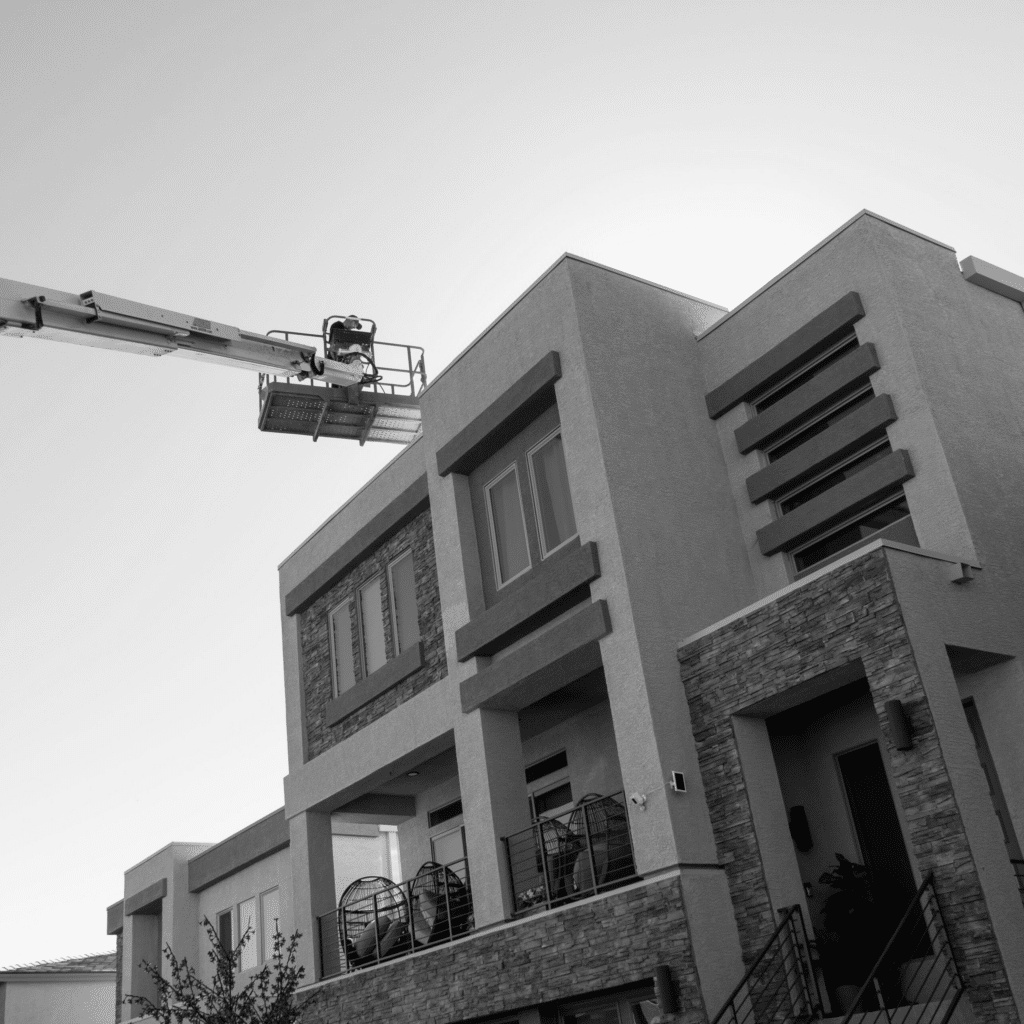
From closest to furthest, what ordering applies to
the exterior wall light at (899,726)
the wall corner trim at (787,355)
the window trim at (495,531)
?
the exterior wall light at (899,726), the wall corner trim at (787,355), the window trim at (495,531)

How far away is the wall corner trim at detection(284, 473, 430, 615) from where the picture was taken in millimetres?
18578

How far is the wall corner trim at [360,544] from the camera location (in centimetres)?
1858

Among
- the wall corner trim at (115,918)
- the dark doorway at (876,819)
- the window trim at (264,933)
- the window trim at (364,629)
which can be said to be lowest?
the dark doorway at (876,819)

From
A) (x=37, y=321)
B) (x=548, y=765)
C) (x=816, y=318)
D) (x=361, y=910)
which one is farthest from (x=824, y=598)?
(x=37, y=321)

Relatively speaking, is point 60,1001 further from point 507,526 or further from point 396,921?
point 507,526

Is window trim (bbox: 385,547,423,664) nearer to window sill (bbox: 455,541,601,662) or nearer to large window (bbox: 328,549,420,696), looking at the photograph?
large window (bbox: 328,549,420,696)

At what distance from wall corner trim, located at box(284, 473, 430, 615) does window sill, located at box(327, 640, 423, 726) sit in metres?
2.03

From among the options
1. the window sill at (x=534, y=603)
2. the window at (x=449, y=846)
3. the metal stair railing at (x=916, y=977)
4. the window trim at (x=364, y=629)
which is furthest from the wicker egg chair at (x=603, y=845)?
the window at (x=449, y=846)

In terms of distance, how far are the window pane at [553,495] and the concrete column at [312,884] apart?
669 cm

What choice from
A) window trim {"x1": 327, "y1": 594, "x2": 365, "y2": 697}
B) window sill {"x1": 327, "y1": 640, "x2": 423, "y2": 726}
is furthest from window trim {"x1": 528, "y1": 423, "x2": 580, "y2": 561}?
window trim {"x1": 327, "y1": 594, "x2": 365, "y2": 697}

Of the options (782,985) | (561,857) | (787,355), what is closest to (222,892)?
(561,857)

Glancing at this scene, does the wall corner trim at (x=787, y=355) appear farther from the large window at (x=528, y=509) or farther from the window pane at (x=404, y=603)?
the window pane at (x=404, y=603)

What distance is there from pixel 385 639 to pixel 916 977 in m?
9.19

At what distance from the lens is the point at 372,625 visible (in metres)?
19.5
